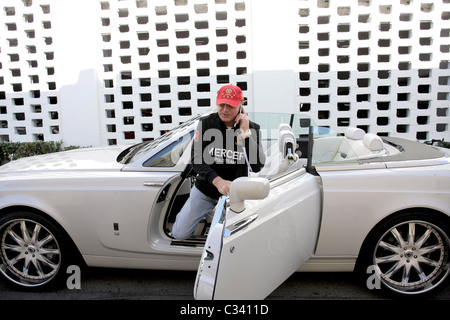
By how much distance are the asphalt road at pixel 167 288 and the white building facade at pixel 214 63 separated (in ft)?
15.1

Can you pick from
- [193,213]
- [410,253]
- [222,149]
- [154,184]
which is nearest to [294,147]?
[222,149]

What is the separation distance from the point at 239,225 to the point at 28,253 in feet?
6.39

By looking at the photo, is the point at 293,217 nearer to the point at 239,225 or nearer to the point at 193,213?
the point at 239,225

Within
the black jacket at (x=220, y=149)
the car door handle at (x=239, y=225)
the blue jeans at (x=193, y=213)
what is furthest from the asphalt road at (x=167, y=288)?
the car door handle at (x=239, y=225)

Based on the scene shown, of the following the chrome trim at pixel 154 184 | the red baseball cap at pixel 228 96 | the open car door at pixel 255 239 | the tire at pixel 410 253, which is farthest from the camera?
the chrome trim at pixel 154 184

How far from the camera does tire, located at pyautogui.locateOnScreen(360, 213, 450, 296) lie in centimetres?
215

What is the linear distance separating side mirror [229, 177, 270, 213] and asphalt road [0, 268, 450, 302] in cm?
131

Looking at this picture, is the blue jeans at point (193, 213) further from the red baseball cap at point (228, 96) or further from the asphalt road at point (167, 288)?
the red baseball cap at point (228, 96)

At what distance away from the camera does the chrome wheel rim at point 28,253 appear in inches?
92.4

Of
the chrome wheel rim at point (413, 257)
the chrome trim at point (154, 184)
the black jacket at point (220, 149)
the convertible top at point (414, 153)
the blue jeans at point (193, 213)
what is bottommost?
the chrome wheel rim at point (413, 257)

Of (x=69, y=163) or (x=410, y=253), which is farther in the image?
(x=69, y=163)

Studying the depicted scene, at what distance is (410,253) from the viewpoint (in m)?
2.20

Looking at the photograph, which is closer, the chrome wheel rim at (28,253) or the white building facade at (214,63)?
the chrome wheel rim at (28,253)

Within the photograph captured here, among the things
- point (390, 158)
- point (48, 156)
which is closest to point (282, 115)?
point (390, 158)
